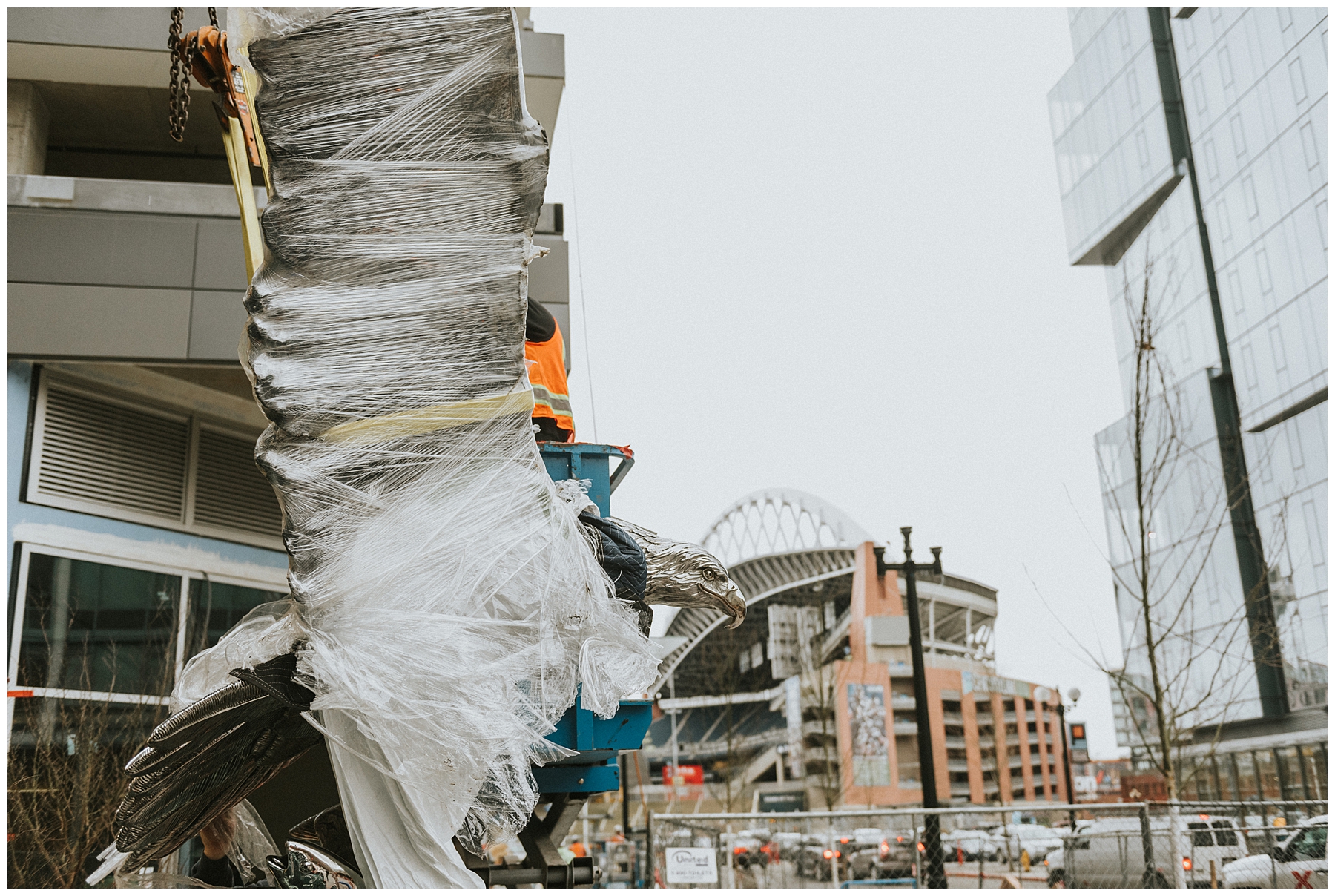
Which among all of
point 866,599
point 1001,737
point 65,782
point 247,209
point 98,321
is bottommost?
point 65,782

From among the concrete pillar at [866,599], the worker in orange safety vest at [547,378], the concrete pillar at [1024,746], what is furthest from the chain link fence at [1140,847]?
the concrete pillar at [1024,746]

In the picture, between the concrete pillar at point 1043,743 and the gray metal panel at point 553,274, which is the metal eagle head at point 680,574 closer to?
the gray metal panel at point 553,274

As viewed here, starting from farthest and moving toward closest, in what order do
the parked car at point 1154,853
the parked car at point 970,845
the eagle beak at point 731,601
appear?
the parked car at point 970,845 → the parked car at point 1154,853 → the eagle beak at point 731,601

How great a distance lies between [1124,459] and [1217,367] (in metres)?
6.65

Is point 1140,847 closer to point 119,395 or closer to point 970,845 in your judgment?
point 119,395

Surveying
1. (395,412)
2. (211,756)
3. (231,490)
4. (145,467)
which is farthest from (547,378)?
(231,490)

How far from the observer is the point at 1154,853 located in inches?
341

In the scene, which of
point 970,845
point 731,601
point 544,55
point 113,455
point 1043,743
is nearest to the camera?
point 731,601

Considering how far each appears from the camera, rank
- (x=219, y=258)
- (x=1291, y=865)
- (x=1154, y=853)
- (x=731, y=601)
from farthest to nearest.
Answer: (x=219, y=258) → (x=1291, y=865) → (x=1154, y=853) → (x=731, y=601)

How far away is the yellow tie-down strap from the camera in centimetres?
286

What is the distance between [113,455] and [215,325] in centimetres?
174

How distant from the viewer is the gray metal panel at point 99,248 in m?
10.1

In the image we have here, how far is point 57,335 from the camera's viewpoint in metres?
9.93

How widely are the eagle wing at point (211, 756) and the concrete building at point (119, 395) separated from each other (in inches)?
269
